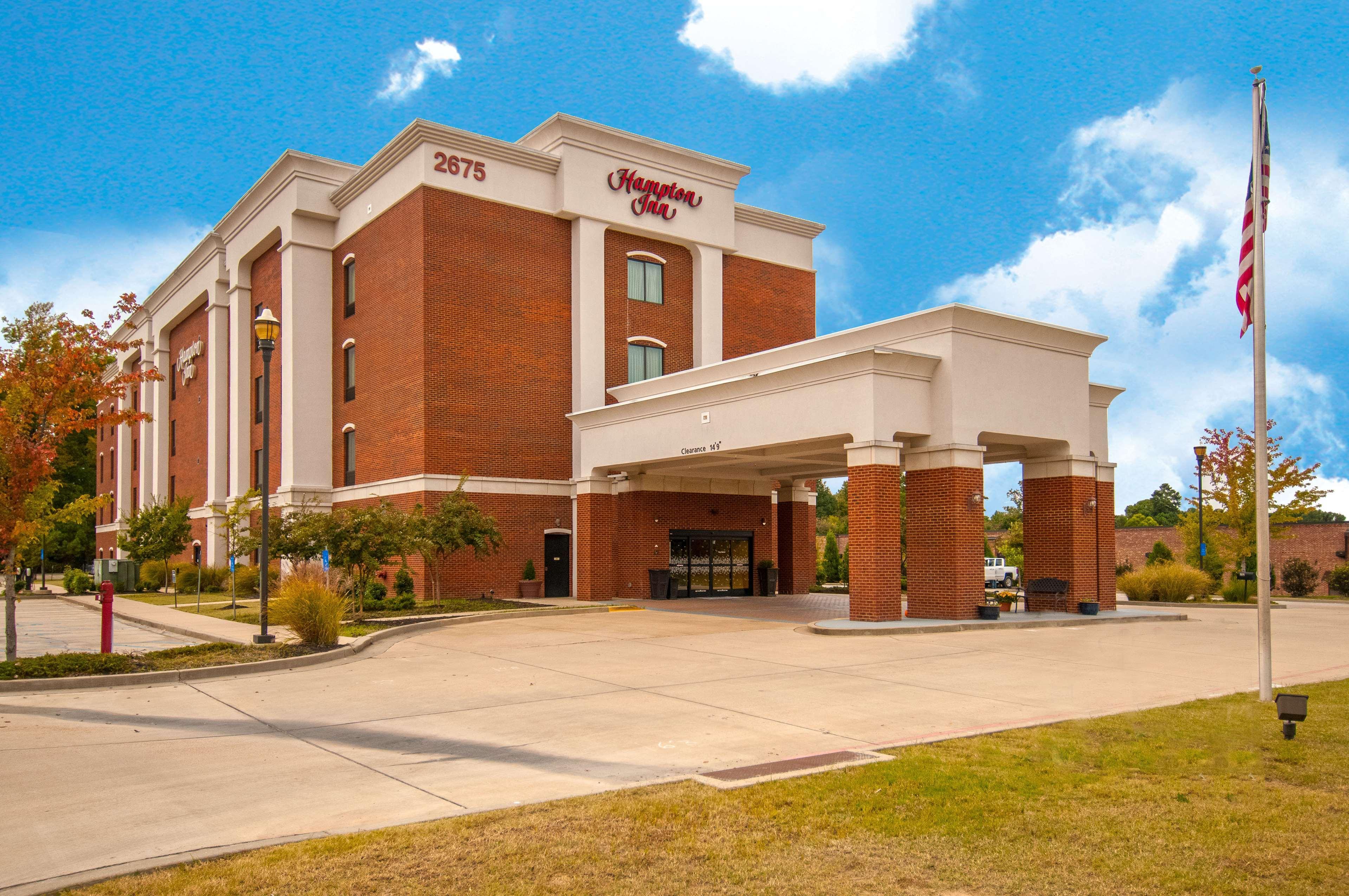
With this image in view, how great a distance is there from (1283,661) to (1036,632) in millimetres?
5697

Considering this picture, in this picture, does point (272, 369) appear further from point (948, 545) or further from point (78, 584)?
point (948, 545)

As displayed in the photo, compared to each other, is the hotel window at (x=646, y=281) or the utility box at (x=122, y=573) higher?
the hotel window at (x=646, y=281)

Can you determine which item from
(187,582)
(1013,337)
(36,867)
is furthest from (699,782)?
(187,582)

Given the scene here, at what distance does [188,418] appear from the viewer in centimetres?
5412

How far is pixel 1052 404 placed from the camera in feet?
83.5

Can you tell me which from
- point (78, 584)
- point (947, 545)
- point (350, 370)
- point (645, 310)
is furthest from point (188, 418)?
point (947, 545)

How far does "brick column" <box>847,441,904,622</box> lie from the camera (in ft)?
73.5

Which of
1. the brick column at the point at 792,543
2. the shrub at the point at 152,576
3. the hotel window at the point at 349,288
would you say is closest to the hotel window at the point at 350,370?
the hotel window at the point at 349,288

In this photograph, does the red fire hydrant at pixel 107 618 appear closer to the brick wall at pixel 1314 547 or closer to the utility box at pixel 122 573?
the utility box at pixel 122 573

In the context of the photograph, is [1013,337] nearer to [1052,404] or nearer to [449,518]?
[1052,404]

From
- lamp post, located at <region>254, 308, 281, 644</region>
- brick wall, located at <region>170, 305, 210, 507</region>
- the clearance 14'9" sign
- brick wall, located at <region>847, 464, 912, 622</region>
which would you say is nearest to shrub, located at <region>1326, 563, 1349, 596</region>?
brick wall, located at <region>847, 464, 912, 622</region>

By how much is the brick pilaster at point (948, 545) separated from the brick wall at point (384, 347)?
1610 centimetres

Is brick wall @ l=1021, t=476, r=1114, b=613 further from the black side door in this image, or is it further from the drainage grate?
the drainage grate

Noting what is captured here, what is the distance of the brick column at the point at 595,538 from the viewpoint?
31.6 metres
